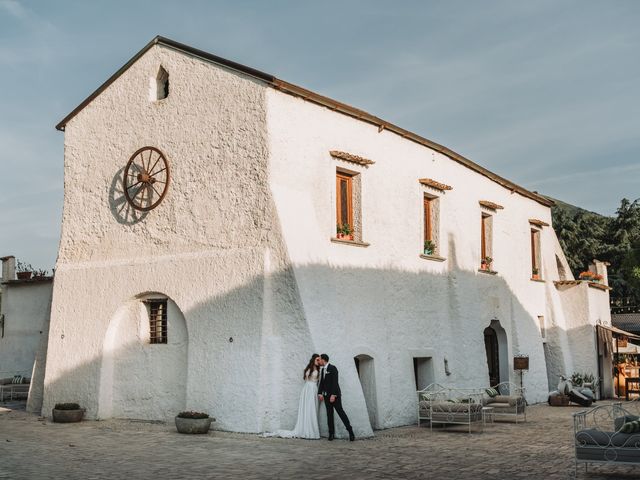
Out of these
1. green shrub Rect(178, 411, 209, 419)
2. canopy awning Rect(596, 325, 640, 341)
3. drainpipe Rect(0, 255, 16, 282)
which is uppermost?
drainpipe Rect(0, 255, 16, 282)

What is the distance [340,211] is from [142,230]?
4.76 m

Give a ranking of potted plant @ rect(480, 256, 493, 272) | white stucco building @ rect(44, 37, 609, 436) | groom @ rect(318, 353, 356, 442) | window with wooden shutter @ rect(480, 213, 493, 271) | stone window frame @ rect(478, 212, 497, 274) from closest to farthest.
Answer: groom @ rect(318, 353, 356, 442), white stucco building @ rect(44, 37, 609, 436), potted plant @ rect(480, 256, 493, 272), window with wooden shutter @ rect(480, 213, 493, 271), stone window frame @ rect(478, 212, 497, 274)

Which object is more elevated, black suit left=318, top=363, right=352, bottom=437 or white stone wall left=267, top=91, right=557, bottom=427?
white stone wall left=267, top=91, right=557, bottom=427

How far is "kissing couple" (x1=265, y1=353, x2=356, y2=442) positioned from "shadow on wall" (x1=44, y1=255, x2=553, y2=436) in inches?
10.2

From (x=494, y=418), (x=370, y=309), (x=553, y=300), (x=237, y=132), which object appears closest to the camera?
(x=237, y=132)

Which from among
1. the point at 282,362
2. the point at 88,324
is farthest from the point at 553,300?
the point at 88,324

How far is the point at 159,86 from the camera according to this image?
17.7m

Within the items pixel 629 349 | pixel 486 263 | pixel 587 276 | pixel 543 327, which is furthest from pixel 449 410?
pixel 629 349

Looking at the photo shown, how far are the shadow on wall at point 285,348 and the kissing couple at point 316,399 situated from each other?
0.26 m

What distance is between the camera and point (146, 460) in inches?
442

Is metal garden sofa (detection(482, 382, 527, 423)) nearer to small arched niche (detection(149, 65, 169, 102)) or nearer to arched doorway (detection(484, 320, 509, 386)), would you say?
arched doorway (detection(484, 320, 509, 386))

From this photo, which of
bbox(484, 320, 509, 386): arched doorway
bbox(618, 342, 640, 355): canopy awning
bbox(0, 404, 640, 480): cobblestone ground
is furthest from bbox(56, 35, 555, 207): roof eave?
bbox(618, 342, 640, 355): canopy awning

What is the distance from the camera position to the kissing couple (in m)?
14.0

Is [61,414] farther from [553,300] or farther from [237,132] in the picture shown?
[553,300]
